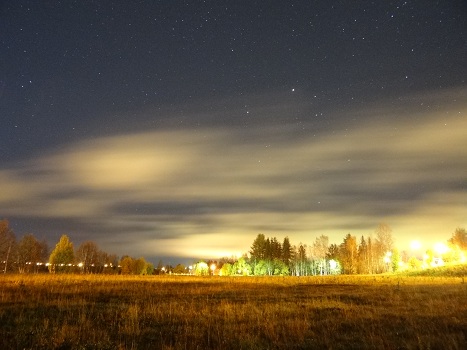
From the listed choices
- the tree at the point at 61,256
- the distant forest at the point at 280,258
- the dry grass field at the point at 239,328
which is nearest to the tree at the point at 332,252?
the distant forest at the point at 280,258

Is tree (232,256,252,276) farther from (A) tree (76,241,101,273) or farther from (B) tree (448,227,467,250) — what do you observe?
(B) tree (448,227,467,250)

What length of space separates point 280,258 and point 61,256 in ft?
276

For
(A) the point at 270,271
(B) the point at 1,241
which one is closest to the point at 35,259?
(B) the point at 1,241

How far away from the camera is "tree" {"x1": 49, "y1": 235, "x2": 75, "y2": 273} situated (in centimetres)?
8669

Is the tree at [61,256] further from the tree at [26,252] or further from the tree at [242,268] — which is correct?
the tree at [242,268]

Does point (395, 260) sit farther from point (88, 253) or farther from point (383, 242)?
point (88, 253)

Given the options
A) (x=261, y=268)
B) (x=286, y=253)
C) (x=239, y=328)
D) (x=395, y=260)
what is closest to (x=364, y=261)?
(x=395, y=260)

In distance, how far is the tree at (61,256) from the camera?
86688 millimetres

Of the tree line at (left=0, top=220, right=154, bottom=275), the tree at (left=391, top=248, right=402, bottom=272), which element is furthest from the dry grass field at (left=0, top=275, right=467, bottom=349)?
the tree at (left=391, top=248, right=402, bottom=272)

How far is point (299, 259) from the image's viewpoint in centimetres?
15238

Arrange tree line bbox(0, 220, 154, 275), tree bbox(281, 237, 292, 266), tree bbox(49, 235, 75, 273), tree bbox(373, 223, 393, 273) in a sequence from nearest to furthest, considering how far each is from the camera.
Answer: tree line bbox(0, 220, 154, 275), tree bbox(49, 235, 75, 273), tree bbox(373, 223, 393, 273), tree bbox(281, 237, 292, 266)

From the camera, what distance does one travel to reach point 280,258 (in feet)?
456

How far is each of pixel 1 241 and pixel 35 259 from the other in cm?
3885

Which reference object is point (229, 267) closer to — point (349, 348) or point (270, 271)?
point (270, 271)
